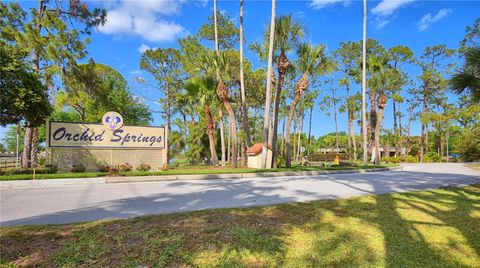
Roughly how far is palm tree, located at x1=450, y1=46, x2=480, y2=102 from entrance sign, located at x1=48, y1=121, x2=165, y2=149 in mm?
16635

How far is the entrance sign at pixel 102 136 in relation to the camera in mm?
16125

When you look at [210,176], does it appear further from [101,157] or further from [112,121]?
[112,121]

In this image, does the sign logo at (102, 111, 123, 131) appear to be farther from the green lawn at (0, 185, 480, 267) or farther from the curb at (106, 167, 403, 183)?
the green lawn at (0, 185, 480, 267)

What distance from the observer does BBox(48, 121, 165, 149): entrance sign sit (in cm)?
1612

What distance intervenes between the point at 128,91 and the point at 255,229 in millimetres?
34200

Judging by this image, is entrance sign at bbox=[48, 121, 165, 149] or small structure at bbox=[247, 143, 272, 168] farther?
small structure at bbox=[247, 143, 272, 168]

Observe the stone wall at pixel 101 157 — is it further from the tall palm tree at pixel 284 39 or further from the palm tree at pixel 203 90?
the tall palm tree at pixel 284 39

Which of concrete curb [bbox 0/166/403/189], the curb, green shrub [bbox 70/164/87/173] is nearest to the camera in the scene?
concrete curb [bbox 0/166/403/189]

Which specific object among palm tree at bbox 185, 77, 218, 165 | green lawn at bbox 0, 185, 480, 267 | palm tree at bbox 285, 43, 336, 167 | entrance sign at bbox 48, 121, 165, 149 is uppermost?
palm tree at bbox 285, 43, 336, 167

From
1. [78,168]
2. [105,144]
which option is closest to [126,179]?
[78,168]

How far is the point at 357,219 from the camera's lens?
16.0 ft

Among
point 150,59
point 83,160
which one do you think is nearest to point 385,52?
point 150,59

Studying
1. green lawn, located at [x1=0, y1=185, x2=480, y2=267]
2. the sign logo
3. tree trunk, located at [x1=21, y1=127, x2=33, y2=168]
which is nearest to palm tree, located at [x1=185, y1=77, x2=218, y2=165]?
the sign logo

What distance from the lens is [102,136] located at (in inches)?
684
